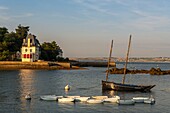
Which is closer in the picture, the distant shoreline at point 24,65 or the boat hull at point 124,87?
the boat hull at point 124,87

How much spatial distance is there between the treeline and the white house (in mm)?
6541

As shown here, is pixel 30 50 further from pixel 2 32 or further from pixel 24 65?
pixel 2 32

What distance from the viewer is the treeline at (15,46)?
134 m

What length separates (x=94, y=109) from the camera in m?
38.8

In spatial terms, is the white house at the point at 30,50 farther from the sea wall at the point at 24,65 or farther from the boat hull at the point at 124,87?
the boat hull at the point at 124,87

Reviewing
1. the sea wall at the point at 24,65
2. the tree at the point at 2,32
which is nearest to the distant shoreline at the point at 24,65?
the sea wall at the point at 24,65

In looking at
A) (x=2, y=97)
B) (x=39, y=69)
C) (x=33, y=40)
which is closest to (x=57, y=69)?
(x=39, y=69)

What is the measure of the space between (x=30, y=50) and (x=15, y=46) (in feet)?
40.4

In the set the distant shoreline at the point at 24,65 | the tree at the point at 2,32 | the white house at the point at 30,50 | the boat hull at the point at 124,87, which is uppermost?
the tree at the point at 2,32

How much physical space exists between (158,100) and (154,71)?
66.3m

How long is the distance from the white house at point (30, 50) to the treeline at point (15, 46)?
654 centimetres

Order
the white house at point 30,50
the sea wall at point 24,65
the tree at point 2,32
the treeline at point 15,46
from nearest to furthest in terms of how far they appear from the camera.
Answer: the sea wall at point 24,65 < the white house at point 30,50 < the treeline at point 15,46 < the tree at point 2,32

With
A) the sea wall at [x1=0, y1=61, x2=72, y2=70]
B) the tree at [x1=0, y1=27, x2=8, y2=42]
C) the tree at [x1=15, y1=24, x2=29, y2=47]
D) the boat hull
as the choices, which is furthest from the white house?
the boat hull

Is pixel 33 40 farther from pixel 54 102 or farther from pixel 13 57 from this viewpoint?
pixel 54 102
